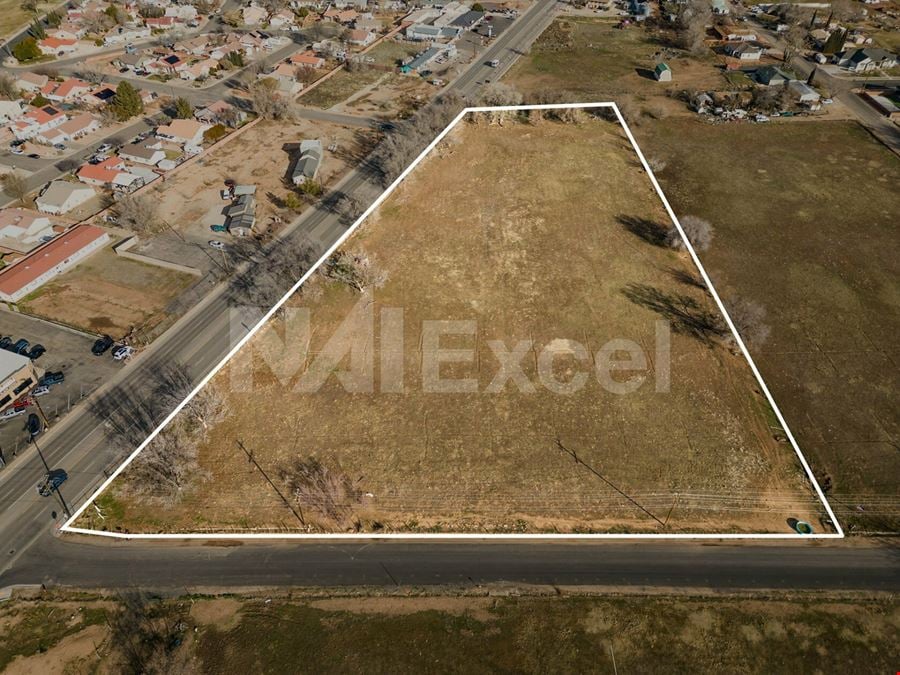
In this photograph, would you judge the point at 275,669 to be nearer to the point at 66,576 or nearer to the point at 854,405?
the point at 66,576

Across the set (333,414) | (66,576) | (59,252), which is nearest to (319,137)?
(59,252)

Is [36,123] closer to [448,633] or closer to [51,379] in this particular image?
[51,379]

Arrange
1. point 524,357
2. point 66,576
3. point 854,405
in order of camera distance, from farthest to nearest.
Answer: point 524,357 → point 854,405 → point 66,576

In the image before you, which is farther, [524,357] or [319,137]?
[319,137]

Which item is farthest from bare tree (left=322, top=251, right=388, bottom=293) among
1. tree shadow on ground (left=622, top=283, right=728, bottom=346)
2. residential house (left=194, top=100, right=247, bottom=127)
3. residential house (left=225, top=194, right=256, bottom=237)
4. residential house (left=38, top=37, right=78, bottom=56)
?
residential house (left=38, top=37, right=78, bottom=56)

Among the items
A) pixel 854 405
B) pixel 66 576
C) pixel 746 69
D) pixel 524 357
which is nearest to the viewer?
pixel 66 576

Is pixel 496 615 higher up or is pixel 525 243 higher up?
pixel 525 243

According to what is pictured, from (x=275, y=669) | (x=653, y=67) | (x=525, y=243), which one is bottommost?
(x=275, y=669)
